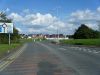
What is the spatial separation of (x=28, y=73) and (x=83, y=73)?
2.54 meters

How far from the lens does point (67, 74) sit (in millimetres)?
15828

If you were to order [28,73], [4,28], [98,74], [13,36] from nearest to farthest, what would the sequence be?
1. [98,74]
2. [28,73]
3. [4,28]
4. [13,36]

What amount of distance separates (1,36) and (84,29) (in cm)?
9240

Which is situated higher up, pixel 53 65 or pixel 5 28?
pixel 5 28

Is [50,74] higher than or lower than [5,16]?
lower

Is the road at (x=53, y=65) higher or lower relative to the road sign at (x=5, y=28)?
lower

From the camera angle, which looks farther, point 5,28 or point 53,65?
point 5,28

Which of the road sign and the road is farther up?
the road sign

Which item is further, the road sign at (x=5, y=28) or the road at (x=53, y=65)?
the road sign at (x=5, y=28)

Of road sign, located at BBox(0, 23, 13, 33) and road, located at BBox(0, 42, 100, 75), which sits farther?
road sign, located at BBox(0, 23, 13, 33)

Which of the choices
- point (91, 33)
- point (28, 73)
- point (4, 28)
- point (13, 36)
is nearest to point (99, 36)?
point (91, 33)

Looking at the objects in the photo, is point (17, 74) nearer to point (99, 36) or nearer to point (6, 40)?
point (6, 40)

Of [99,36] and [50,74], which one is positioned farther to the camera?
[99,36]

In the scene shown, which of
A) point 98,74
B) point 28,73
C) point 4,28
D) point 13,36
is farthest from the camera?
point 13,36
